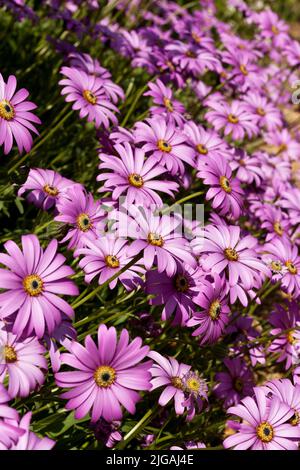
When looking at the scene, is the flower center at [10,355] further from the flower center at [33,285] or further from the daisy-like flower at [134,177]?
the daisy-like flower at [134,177]

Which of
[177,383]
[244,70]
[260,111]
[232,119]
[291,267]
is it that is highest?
[244,70]

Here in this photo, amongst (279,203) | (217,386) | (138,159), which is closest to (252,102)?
(279,203)

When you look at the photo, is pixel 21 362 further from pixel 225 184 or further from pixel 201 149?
pixel 201 149

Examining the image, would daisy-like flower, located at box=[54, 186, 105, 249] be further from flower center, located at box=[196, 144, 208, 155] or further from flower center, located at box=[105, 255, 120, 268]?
flower center, located at box=[196, 144, 208, 155]

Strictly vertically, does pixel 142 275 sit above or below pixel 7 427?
above

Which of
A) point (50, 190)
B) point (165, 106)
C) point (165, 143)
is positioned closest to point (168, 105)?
point (165, 106)

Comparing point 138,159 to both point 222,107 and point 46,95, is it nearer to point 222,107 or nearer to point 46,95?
point 222,107
